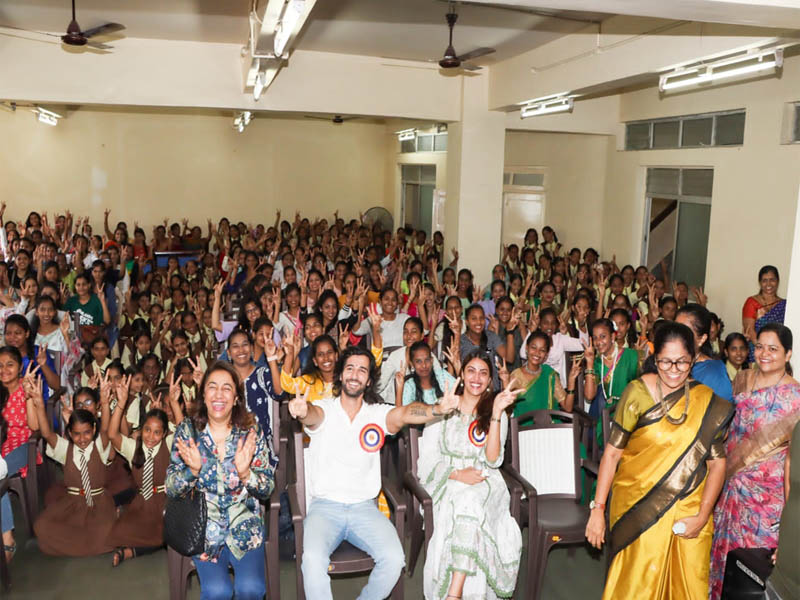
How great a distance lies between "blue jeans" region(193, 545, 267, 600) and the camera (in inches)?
112

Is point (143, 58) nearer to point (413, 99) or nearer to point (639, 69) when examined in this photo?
point (413, 99)

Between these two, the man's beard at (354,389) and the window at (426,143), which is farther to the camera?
the window at (426,143)

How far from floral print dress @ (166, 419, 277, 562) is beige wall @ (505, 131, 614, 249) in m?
7.50

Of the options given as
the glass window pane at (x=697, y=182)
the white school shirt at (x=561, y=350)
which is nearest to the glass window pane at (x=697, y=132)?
the glass window pane at (x=697, y=182)

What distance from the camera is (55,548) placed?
3645 millimetres

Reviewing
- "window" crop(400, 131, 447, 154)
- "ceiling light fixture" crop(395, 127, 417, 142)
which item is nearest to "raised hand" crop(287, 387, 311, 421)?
"ceiling light fixture" crop(395, 127, 417, 142)

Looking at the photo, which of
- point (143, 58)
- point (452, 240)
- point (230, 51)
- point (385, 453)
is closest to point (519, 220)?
point (452, 240)

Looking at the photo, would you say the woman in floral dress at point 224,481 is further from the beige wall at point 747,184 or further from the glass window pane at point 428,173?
the glass window pane at point 428,173

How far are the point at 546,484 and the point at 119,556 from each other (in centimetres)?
226

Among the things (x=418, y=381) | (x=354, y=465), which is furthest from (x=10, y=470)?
(x=418, y=381)

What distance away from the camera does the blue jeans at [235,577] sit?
2.83 metres

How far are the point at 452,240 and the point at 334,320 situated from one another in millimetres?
3427

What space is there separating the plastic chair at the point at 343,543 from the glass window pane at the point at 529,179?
26.2ft

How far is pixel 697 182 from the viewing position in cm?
759
